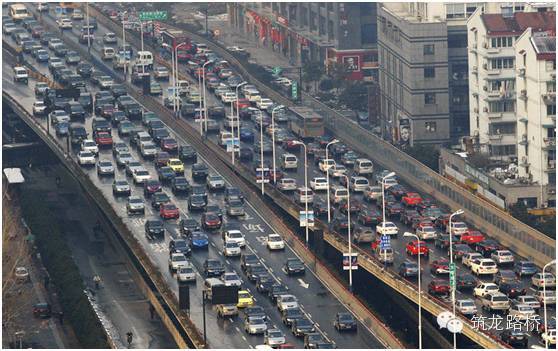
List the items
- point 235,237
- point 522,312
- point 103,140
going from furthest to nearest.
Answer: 1. point 103,140
2. point 235,237
3. point 522,312

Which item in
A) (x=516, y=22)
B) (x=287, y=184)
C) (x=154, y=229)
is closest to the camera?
(x=154, y=229)

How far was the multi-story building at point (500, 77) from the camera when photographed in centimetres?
18100

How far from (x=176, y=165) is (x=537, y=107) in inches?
1205

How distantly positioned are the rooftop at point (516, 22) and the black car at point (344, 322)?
52751 millimetres

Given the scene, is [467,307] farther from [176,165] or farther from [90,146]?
[90,146]

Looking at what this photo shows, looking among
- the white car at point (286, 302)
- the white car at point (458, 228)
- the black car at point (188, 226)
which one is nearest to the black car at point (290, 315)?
the white car at point (286, 302)

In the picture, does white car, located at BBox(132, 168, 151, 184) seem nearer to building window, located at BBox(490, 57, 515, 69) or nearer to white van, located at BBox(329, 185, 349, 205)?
white van, located at BBox(329, 185, 349, 205)

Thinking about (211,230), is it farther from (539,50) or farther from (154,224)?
(539,50)

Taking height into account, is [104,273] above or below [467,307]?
below

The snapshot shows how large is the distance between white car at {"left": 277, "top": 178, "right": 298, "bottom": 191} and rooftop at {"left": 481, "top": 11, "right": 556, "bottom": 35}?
22.4 meters

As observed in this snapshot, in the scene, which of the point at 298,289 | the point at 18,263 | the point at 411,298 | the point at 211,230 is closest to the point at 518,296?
the point at 411,298

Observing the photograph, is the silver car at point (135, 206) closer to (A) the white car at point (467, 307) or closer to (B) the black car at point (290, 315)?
(B) the black car at point (290, 315)

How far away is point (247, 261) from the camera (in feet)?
490

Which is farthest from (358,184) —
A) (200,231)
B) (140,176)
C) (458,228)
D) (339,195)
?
(458,228)
